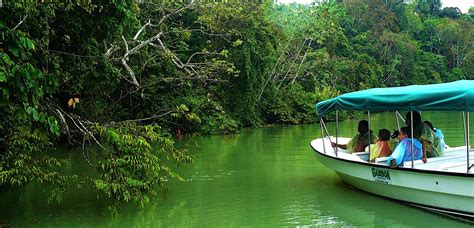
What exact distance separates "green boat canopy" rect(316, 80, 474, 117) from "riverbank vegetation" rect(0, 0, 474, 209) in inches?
114

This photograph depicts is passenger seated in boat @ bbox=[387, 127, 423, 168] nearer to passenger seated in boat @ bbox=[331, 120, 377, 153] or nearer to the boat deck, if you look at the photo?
the boat deck

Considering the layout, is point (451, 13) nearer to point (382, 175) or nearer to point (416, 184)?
point (382, 175)

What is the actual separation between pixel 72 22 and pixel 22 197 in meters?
3.89

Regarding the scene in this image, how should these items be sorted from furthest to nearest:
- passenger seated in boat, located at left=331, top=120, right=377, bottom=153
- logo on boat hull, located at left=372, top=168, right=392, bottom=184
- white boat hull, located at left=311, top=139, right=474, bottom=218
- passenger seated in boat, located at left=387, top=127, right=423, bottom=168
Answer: passenger seated in boat, located at left=331, top=120, right=377, bottom=153 → logo on boat hull, located at left=372, top=168, right=392, bottom=184 → passenger seated in boat, located at left=387, top=127, right=423, bottom=168 → white boat hull, located at left=311, top=139, right=474, bottom=218

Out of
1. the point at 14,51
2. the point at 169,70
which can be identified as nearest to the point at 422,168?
Answer: the point at 14,51

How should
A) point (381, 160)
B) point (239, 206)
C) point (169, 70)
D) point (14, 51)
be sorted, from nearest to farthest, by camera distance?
point (14, 51) < point (381, 160) < point (239, 206) < point (169, 70)

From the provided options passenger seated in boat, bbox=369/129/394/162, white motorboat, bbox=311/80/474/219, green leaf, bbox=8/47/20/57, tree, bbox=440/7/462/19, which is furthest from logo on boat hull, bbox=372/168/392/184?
tree, bbox=440/7/462/19

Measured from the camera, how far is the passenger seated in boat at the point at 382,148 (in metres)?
8.40

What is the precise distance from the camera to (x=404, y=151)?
7.52m

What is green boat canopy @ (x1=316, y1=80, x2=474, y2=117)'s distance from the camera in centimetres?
662

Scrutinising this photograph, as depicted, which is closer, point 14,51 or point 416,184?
point 14,51

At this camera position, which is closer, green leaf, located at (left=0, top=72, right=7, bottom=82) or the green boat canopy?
green leaf, located at (left=0, top=72, right=7, bottom=82)

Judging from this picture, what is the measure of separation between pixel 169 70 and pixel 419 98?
16.2 meters

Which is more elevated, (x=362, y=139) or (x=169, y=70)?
(x=169, y=70)
